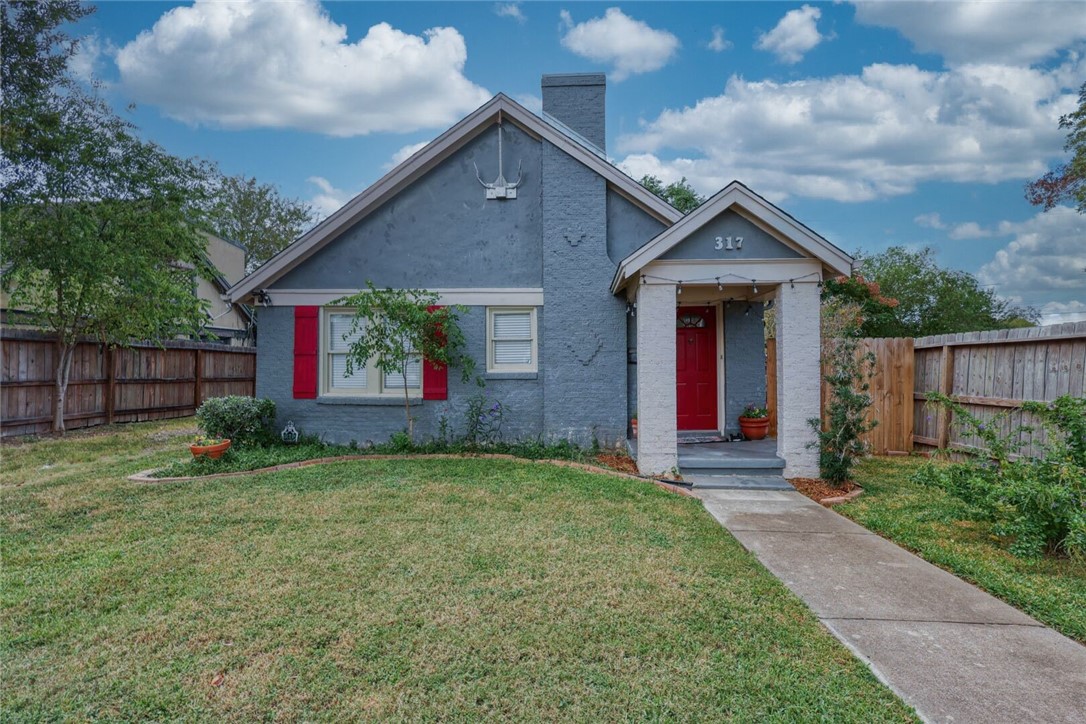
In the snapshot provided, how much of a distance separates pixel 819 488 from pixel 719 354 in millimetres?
3337

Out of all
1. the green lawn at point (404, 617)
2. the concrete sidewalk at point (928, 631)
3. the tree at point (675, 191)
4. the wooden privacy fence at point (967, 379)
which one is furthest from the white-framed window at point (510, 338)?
the tree at point (675, 191)

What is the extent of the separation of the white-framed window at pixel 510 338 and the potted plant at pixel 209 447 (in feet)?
14.0

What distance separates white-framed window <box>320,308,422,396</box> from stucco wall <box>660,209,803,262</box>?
16.0ft

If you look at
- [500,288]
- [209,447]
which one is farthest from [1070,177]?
[209,447]

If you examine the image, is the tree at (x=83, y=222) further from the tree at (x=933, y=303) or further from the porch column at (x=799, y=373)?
the tree at (x=933, y=303)

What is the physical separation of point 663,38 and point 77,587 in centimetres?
1227

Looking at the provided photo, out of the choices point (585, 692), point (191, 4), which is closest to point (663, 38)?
point (191, 4)

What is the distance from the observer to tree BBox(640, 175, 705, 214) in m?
22.8

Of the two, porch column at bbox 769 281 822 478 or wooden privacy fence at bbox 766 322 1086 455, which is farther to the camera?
porch column at bbox 769 281 822 478

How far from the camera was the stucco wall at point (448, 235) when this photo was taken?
376 inches

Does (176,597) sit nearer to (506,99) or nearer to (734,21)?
(506,99)

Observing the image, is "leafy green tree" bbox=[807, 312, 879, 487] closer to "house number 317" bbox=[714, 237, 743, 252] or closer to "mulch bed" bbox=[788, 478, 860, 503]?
"mulch bed" bbox=[788, 478, 860, 503]

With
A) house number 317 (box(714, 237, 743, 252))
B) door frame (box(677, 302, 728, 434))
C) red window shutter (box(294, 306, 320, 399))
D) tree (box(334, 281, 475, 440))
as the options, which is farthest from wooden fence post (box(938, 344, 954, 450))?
red window shutter (box(294, 306, 320, 399))

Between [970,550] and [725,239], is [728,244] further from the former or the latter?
[970,550]
